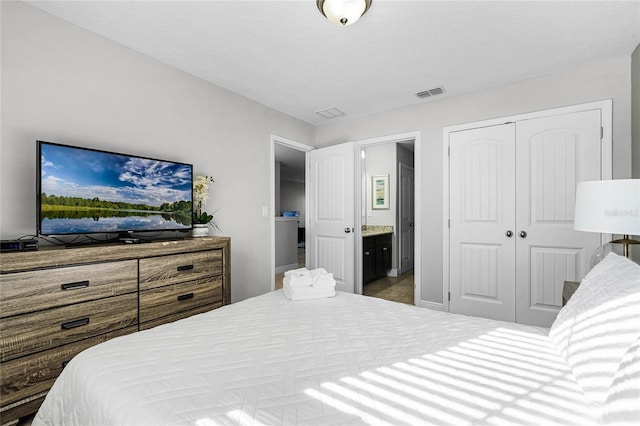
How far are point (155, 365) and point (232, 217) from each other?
7.59 ft

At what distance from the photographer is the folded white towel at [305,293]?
1940mm

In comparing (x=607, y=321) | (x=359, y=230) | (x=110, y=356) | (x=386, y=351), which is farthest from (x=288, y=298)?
(x=359, y=230)

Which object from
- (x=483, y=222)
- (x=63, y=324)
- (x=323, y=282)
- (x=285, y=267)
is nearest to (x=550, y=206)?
(x=483, y=222)

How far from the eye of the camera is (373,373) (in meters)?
1.03

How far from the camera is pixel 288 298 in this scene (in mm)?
1973

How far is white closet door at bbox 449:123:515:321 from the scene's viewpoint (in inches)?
124

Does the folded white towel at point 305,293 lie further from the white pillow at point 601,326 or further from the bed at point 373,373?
the white pillow at point 601,326

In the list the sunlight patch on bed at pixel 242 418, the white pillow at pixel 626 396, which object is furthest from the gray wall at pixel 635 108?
the sunlight patch on bed at pixel 242 418

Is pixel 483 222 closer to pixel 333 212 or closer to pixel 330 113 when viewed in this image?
pixel 333 212

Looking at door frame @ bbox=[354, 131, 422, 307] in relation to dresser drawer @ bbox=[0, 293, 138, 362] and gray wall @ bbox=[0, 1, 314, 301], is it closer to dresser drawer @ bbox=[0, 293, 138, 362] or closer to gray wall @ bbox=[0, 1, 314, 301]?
gray wall @ bbox=[0, 1, 314, 301]

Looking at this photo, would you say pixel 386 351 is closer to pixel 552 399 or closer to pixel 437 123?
pixel 552 399

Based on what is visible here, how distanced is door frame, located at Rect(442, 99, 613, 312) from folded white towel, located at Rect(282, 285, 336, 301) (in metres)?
2.05

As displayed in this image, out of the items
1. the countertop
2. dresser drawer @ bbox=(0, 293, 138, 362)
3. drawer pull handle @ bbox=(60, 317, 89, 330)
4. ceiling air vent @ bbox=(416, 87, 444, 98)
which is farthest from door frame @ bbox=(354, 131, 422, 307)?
drawer pull handle @ bbox=(60, 317, 89, 330)

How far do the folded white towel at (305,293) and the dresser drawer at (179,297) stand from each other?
0.88 metres
